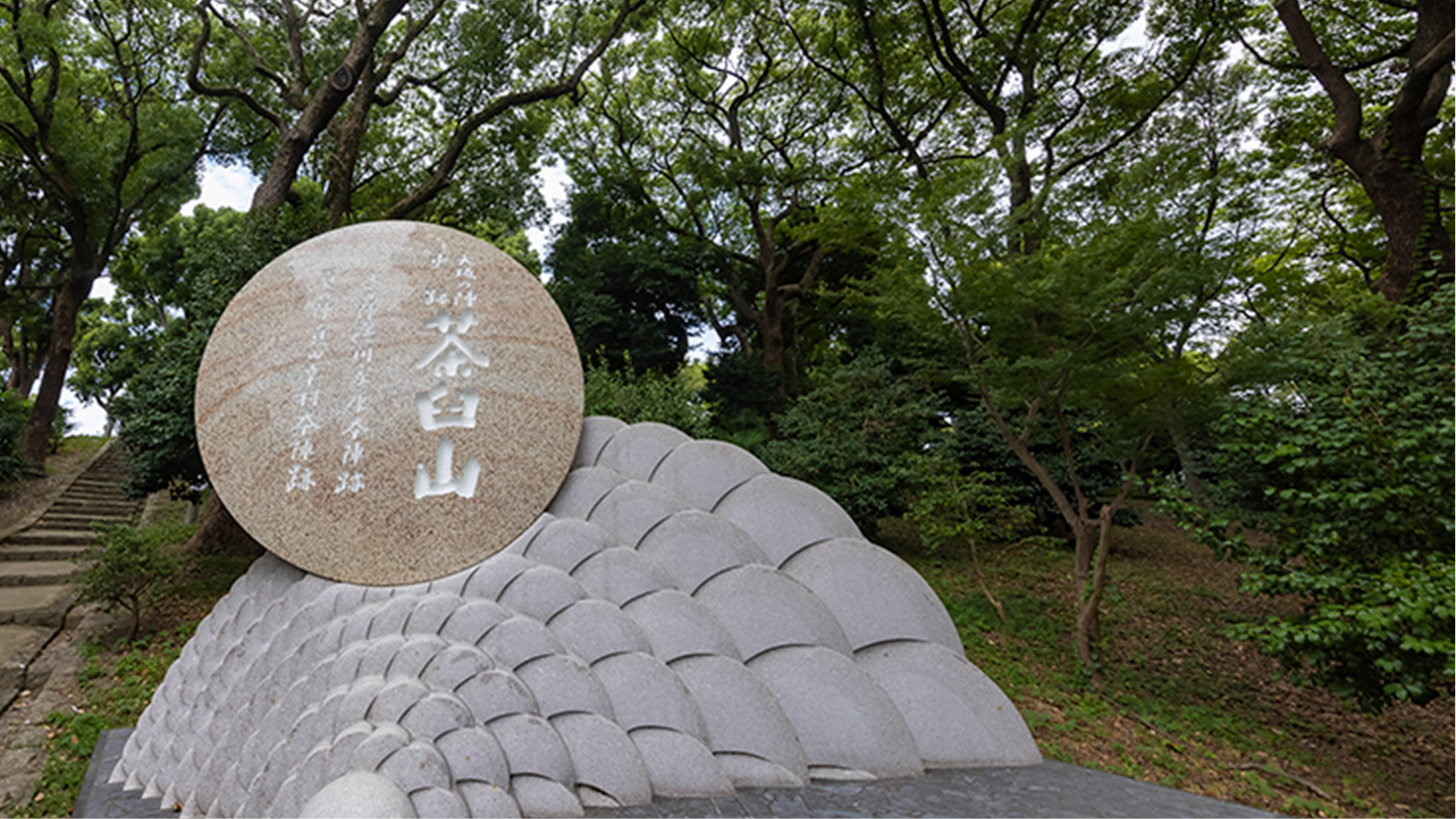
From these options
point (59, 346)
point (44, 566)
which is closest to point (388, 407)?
point (44, 566)

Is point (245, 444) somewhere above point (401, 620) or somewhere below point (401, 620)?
above

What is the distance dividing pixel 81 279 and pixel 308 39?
5.28 metres

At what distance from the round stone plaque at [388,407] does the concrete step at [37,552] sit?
564cm

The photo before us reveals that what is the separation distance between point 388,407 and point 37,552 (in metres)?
7.02

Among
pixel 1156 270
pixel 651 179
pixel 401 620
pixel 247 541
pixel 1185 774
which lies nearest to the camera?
pixel 401 620

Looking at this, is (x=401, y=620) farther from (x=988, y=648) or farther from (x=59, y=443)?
(x=59, y=443)

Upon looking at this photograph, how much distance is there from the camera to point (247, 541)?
6520 millimetres

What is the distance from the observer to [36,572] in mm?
6383

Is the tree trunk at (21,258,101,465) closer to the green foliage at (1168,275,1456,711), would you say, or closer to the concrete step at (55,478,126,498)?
the concrete step at (55,478,126,498)

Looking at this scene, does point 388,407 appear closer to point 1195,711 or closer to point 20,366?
point 1195,711

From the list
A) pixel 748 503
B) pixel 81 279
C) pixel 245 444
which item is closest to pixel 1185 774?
pixel 748 503

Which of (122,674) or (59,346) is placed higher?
(59,346)

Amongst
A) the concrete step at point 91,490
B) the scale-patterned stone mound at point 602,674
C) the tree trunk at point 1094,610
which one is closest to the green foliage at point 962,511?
the tree trunk at point 1094,610

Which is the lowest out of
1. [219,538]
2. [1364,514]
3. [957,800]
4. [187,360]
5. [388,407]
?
[957,800]
